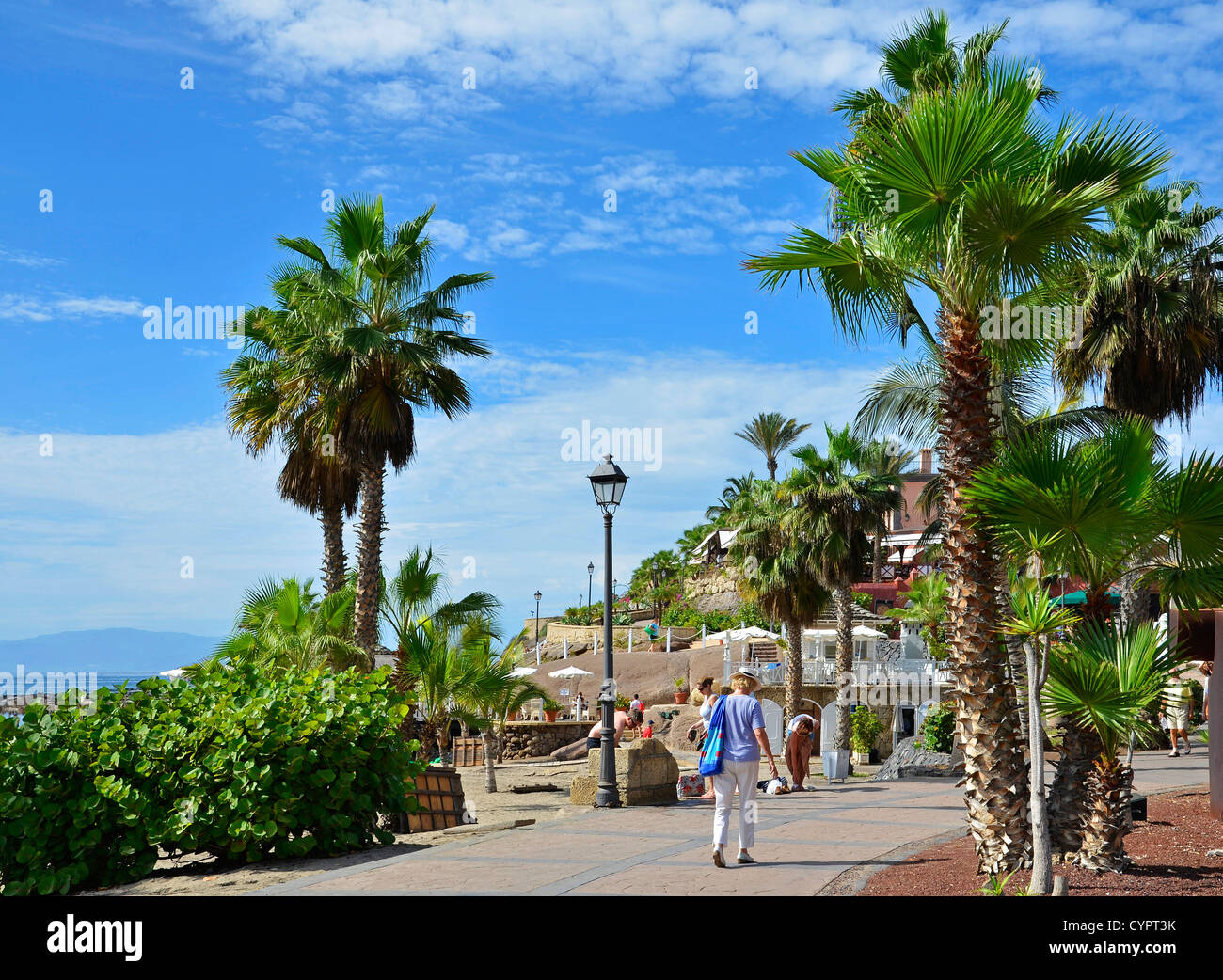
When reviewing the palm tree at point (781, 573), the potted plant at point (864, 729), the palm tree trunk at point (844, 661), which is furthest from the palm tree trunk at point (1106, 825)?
the potted plant at point (864, 729)

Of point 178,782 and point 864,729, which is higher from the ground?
point 178,782

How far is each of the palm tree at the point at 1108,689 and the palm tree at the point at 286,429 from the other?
17365mm

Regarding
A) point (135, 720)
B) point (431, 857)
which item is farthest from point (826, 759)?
point (135, 720)

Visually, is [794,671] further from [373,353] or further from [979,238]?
[979,238]

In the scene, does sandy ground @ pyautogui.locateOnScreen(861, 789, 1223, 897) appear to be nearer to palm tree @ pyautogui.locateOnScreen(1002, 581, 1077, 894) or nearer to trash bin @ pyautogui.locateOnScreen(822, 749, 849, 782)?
palm tree @ pyautogui.locateOnScreen(1002, 581, 1077, 894)

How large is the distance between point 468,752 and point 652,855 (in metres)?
22.5

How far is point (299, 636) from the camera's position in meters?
19.4

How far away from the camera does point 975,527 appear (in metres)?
7.81

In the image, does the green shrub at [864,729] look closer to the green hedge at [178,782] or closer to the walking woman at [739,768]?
the walking woman at [739,768]

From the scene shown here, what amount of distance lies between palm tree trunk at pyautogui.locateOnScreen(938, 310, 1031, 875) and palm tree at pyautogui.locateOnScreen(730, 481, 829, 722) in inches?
769

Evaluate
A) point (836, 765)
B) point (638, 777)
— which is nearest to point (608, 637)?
point (638, 777)

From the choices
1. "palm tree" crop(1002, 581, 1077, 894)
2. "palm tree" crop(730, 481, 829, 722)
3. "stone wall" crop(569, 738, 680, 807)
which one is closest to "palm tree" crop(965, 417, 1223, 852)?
"palm tree" crop(1002, 581, 1077, 894)

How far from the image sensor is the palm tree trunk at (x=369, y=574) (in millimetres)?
19750

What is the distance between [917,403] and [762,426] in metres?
50.4
